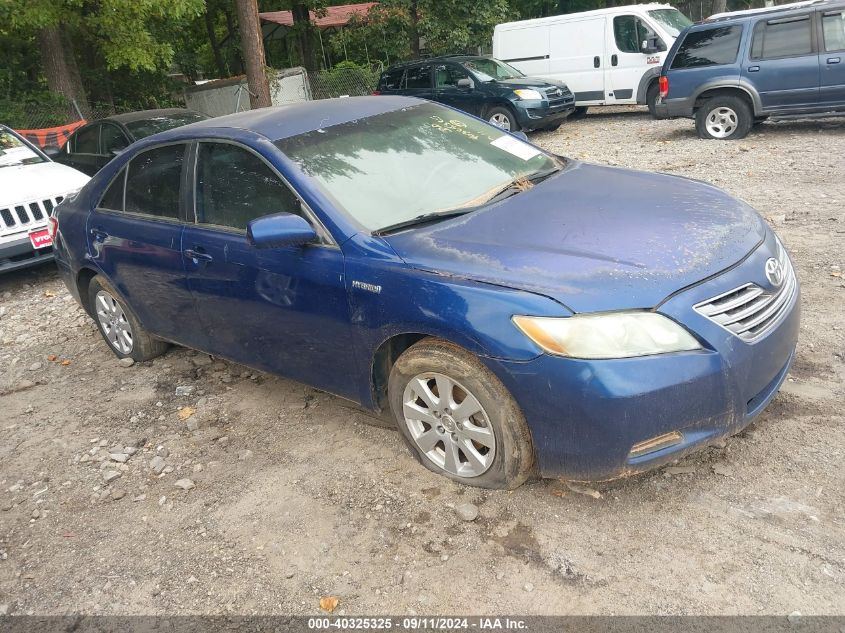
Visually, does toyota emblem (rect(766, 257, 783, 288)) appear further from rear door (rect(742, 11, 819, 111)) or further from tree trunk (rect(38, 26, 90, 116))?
tree trunk (rect(38, 26, 90, 116))

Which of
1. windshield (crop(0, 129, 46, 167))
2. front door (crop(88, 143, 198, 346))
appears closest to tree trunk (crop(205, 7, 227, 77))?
windshield (crop(0, 129, 46, 167))

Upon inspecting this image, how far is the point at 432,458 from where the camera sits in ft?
10.6

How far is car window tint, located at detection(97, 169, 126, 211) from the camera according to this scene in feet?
15.0

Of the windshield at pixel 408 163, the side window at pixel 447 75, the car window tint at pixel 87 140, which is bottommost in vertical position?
the windshield at pixel 408 163

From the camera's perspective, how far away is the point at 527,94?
503 inches

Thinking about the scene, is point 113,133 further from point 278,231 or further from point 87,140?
point 278,231

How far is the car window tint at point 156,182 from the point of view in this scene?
4.12m

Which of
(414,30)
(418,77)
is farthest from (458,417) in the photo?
(414,30)

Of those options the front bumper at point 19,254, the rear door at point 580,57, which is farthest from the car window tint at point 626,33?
the front bumper at point 19,254

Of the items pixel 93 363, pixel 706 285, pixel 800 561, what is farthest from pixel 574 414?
pixel 93 363

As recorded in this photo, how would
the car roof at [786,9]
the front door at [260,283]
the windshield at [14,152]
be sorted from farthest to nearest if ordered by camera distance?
the car roof at [786,9]
the windshield at [14,152]
the front door at [260,283]

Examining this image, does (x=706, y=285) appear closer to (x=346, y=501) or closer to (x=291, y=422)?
(x=346, y=501)

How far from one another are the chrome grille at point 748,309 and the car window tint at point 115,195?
3662mm

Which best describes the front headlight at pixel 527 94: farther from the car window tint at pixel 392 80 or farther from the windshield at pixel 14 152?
the windshield at pixel 14 152
